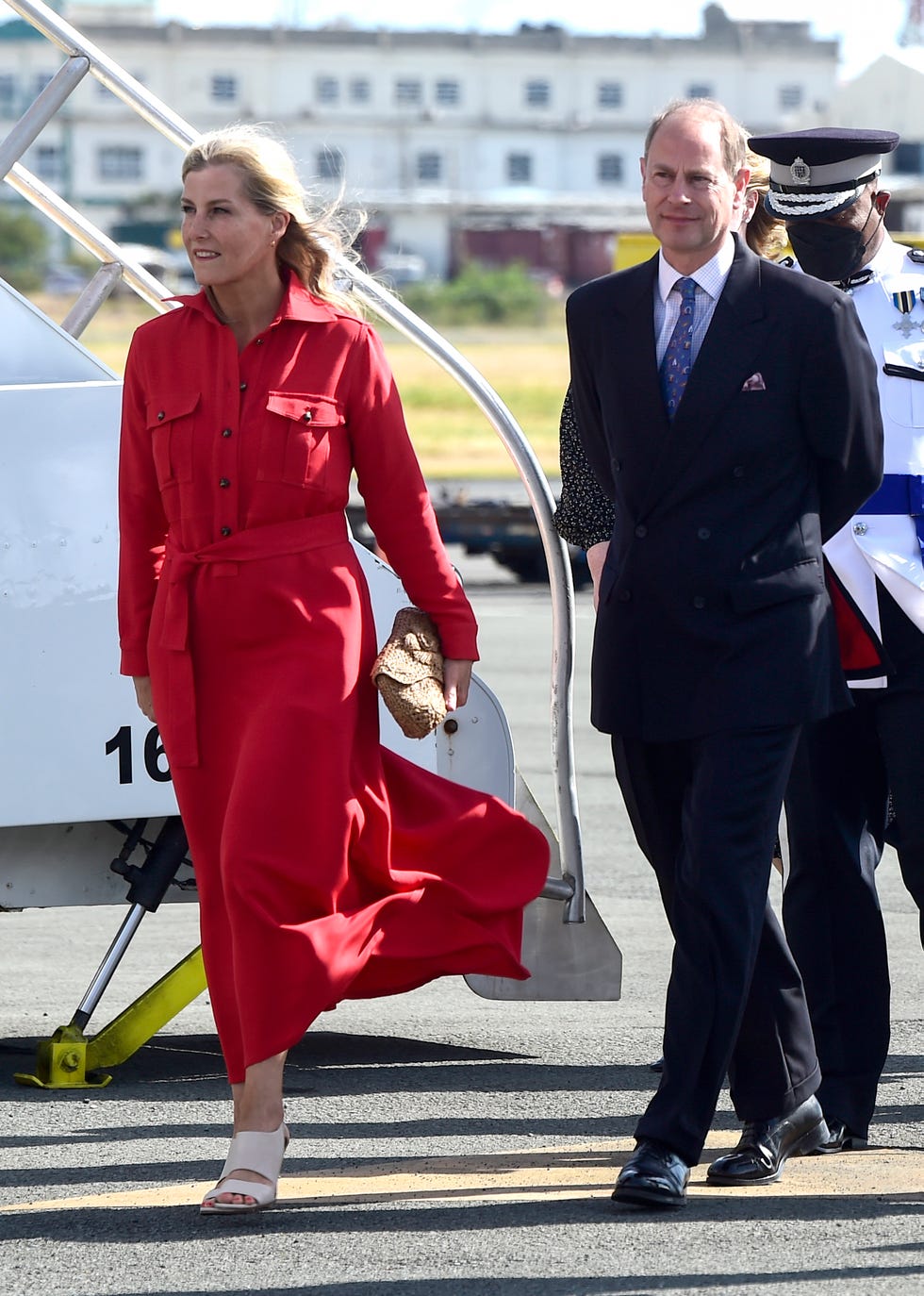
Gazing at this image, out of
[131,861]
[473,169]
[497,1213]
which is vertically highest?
[473,169]

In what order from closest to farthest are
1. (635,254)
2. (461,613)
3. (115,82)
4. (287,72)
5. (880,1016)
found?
(461,613) → (880,1016) → (115,82) → (635,254) → (287,72)

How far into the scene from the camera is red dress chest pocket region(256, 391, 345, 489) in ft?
13.4

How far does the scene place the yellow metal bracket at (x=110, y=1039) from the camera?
17.3 ft

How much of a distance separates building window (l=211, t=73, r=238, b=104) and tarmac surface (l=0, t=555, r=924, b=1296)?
4137 inches

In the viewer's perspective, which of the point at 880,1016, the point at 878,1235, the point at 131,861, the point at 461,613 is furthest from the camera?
the point at 131,861

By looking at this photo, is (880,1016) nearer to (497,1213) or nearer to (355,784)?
(497,1213)

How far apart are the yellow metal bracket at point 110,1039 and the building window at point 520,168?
109m

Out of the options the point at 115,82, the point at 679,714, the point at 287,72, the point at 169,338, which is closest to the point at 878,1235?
the point at 679,714

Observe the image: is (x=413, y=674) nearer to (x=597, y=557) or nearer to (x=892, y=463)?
(x=597, y=557)

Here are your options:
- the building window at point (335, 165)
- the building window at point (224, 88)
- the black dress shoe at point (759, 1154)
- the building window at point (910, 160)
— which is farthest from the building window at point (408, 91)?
the black dress shoe at point (759, 1154)

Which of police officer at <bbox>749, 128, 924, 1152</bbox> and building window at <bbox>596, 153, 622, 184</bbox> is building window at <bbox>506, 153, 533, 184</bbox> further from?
police officer at <bbox>749, 128, 924, 1152</bbox>

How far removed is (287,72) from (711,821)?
359 ft

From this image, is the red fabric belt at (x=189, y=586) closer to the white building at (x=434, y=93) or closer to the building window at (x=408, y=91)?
the white building at (x=434, y=93)

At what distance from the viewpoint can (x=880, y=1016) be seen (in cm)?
462
